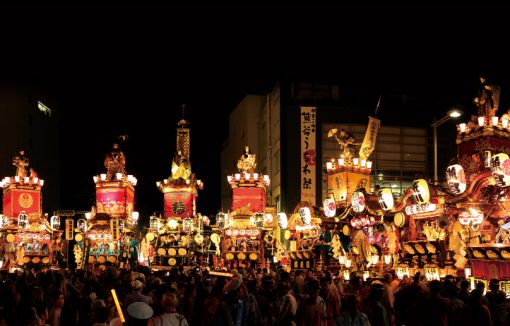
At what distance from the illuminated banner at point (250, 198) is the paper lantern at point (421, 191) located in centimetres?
2306

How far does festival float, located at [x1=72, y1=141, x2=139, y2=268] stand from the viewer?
150 feet

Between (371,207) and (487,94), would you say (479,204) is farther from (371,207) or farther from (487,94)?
(371,207)

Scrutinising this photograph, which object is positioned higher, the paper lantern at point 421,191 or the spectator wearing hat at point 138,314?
the paper lantern at point 421,191

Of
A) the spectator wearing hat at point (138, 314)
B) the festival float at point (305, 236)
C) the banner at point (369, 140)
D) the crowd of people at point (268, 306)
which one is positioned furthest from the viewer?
the banner at point (369, 140)

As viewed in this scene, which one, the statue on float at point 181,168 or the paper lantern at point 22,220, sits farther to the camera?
the statue on float at point 181,168

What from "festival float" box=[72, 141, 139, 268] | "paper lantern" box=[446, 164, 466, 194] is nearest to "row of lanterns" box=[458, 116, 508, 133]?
"paper lantern" box=[446, 164, 466, 194]

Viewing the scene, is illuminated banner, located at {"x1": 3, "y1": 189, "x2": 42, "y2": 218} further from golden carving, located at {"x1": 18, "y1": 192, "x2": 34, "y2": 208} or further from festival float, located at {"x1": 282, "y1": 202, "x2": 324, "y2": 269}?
festival float, located at {"x1": 282, "y1": 202, "x2": 324, "y2": 269}

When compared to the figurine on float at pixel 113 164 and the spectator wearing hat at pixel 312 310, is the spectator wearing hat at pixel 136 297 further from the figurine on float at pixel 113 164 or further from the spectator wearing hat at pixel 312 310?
the figurine on float at pixel 113 164

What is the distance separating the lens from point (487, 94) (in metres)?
22.4

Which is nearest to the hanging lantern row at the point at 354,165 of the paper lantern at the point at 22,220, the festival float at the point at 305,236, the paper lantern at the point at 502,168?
the festival float at the point at 305,236

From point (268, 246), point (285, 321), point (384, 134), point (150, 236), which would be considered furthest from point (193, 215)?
point (285, 321)

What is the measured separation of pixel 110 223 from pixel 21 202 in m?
6.63

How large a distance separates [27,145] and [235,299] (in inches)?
2010

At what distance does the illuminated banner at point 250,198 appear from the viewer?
4488cm
